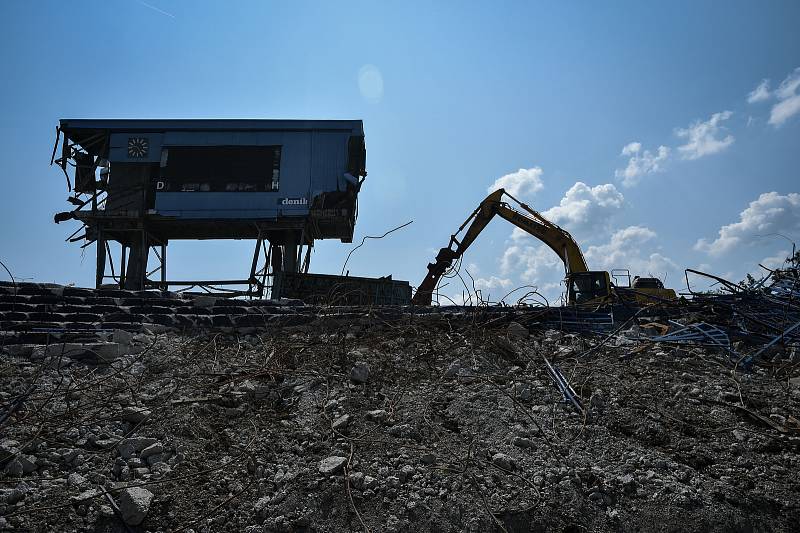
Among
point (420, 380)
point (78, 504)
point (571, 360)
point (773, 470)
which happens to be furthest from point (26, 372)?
point (773, 470)

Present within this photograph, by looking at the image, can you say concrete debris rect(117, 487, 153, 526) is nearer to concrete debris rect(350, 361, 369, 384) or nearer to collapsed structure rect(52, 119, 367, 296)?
concrete debris rect(350, 361, 369, 384)

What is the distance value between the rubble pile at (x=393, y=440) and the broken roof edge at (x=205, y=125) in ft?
42.2

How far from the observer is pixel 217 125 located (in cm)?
1694

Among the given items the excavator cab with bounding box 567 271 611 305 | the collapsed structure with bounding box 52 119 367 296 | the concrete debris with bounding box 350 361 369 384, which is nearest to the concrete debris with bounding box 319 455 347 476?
Answer: the concrete debris with bounding box 350 361 369 384

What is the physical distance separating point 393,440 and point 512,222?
38.7ft

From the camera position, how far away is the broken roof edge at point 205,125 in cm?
1692

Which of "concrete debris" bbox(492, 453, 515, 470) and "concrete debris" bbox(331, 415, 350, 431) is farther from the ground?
"concrete debris" bbox(331, 415, 350, 431)

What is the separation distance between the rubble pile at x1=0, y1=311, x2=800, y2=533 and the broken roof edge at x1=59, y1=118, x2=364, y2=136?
42.2 feet

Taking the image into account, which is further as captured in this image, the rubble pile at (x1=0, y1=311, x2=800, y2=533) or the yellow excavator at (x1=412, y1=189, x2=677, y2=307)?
the yellow excavator at (x1=412, y1=189, x2=677, y2=307)

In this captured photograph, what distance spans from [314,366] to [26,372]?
7.88ft

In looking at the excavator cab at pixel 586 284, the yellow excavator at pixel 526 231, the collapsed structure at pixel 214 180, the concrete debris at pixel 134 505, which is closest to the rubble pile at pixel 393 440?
the concrete debris at pixel 134 505

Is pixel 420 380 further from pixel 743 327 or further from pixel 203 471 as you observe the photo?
pixel 743 327

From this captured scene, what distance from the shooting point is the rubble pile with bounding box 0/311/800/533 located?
295 centimetres

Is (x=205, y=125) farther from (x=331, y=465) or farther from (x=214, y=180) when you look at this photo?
(x=331, y=465)
